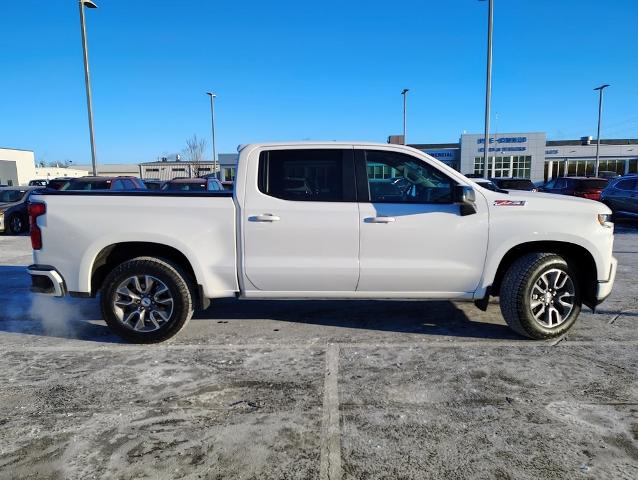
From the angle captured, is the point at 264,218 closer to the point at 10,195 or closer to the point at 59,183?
the point at 59,183

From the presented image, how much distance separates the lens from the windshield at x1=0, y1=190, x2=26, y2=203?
48.2 feet

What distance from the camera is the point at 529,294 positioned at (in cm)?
426

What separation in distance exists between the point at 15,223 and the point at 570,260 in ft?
50.9

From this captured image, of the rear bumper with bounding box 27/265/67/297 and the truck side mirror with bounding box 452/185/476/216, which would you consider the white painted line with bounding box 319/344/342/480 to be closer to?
the truck side mirror with bounding box 452/185/476/216

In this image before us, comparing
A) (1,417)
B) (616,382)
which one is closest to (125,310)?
(1,417)

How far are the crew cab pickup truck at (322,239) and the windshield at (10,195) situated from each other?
1290 cm

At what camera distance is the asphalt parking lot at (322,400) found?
255 cm

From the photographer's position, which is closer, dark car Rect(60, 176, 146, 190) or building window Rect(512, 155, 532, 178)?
dark car Rect(60, 176, 146, 190)

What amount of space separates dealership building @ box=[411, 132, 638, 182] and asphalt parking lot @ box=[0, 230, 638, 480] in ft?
153

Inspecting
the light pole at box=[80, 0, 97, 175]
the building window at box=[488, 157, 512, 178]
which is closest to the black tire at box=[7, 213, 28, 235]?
the light pole at box=[80, 0, 97, 175]

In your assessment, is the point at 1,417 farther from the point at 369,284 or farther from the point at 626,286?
the point at 626,286

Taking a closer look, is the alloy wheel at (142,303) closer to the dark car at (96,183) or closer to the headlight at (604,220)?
the headlight at (604,220)

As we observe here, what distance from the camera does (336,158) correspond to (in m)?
4.39

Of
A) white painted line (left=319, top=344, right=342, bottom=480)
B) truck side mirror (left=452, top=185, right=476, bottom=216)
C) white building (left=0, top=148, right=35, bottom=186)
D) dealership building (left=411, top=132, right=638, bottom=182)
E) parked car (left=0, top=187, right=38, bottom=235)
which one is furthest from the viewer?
white building (left=0, top=148, right=35, bottom=186)
